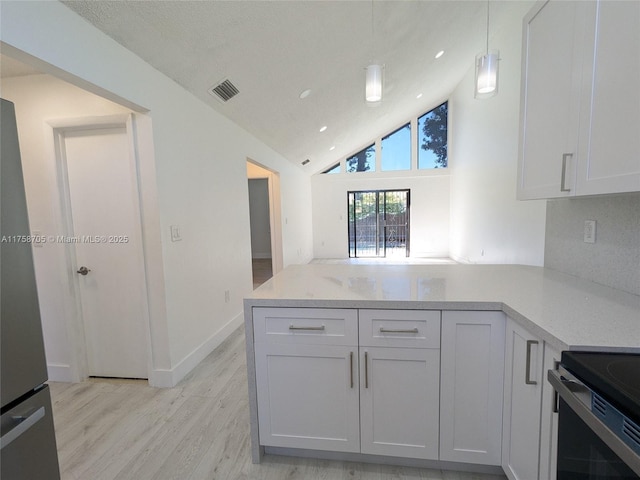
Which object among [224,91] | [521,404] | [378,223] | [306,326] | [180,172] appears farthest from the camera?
[378,223]

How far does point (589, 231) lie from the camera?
1569mm

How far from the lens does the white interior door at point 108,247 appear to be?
2.21 m

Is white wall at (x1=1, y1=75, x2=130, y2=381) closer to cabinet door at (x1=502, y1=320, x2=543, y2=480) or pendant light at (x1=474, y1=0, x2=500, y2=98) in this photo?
pendant light at (x1=474, y1=0, x2=500, y2=98)

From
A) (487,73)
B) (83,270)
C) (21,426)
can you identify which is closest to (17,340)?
(21,426)

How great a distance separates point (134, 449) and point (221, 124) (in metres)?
2.70

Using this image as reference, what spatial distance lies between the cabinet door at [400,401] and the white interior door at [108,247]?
5.74 feet

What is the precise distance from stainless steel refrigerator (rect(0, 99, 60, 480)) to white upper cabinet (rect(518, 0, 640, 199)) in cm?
202

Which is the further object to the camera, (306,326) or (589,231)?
(589,231)

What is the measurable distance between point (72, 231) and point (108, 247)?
0.30 m

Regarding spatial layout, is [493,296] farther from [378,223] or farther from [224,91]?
[378,223]

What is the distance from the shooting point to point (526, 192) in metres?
1.67

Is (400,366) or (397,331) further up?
(397,331)

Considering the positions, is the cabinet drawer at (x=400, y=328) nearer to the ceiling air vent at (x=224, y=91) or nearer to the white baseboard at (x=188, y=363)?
the white baseboard at (x=188, y=363)

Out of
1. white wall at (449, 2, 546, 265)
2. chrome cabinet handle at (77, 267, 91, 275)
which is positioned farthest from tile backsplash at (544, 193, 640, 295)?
chrome cabinet handle at (77, 267, 91, 275)
